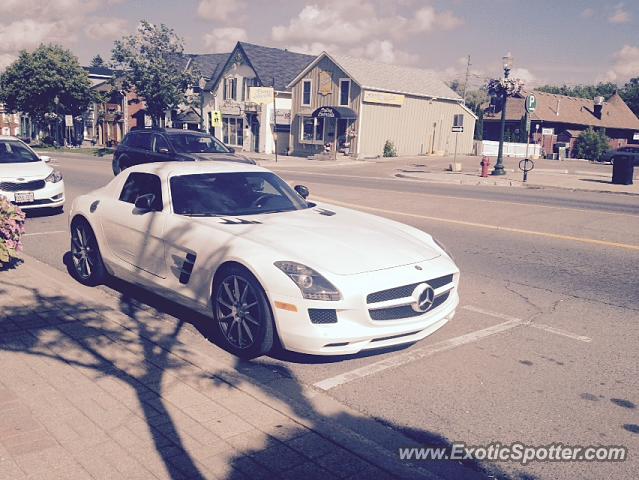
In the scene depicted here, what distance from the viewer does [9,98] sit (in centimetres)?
6016

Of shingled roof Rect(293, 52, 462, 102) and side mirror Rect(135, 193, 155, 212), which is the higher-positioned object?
shingled roof Rect(293, 52, 462, 102)

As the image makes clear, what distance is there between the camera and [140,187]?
21.7 feet

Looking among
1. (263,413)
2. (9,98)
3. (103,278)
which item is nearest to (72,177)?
(103,278)

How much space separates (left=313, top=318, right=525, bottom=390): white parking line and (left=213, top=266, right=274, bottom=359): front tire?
0.61 metres

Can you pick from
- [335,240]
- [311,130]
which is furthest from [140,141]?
[311,130]

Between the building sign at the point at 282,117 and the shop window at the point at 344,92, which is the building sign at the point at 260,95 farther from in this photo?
the shop window at the point at 344,92

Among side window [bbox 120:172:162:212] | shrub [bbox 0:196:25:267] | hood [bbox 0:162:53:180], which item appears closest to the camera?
side window [bbox 120:172:162:212]

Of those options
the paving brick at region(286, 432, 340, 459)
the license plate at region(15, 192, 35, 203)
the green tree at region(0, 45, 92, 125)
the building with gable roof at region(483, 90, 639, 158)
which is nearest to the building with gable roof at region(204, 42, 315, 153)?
the green tree at region(0, 45, 92, 125)

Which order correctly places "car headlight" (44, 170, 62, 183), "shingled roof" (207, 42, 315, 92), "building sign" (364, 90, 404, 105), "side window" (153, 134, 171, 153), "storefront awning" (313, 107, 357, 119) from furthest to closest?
"shingled roof" (207, 42, 315, 92) → "building sign" (364, 90, 404, 105) → "storefront awning" (313, 107, 357, 119) → "side window" (153, 134, 171, 153) → "car headlight" (44, 170, 62, 183)

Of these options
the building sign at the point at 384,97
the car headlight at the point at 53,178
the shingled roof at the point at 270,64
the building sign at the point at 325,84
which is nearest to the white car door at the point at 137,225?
the car headlight at the point at 53,178

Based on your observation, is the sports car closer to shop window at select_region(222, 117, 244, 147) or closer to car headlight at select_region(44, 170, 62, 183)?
car headlight at select_region(44, 170, 62, 183)

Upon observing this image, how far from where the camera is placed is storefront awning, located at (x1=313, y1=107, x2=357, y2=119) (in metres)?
41.4

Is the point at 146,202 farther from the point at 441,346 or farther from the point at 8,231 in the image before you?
the point at 441,346

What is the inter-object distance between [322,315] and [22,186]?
9303 mm
